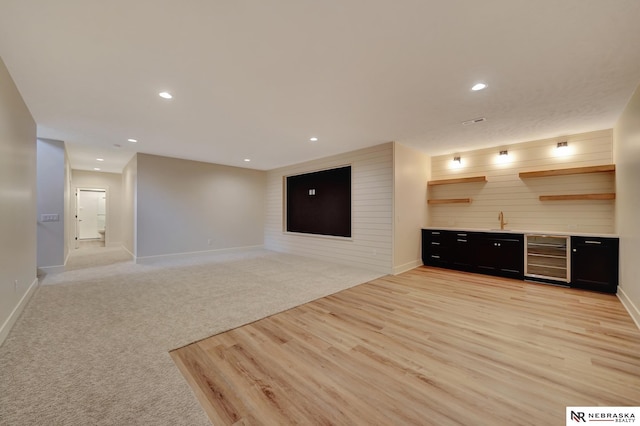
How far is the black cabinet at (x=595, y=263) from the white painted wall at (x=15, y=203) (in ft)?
25.2

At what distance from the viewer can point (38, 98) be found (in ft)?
10.8

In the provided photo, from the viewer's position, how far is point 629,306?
3191mm

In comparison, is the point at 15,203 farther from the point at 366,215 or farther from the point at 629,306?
the point at 629,306

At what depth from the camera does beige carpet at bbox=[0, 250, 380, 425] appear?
1.62 m

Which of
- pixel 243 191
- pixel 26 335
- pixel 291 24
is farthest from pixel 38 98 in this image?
pixel 243 191

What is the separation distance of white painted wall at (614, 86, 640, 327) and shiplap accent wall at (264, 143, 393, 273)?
3213 millimetres

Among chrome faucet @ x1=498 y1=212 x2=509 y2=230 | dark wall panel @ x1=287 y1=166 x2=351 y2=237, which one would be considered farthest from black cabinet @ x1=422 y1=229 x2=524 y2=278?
dark wall panel @ x1=287 y1=166 x2=351 y2=237

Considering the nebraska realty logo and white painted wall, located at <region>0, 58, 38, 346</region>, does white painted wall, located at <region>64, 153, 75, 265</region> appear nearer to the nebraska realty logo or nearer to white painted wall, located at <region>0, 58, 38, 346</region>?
white painted wall, located at <region>0, 58, 38, 346</region>

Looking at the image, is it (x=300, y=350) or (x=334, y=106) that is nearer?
(x=300, y=350)

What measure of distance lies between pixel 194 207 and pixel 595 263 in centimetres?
886

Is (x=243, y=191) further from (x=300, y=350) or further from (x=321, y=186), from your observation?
(x=300, y=350)

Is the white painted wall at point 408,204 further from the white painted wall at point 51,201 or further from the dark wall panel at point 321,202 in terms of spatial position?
the white painted wall at point 51,201

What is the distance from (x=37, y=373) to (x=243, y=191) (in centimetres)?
672

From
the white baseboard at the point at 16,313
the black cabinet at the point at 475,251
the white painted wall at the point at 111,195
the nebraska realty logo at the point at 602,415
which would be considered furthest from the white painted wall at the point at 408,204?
the white painted wall at the point at 111,195
